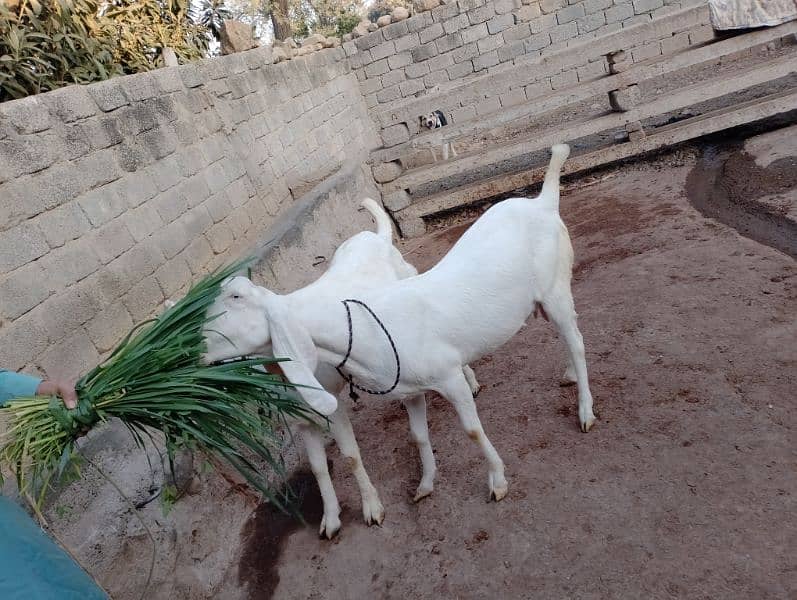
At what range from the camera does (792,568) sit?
224cm

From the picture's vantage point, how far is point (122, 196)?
4582 mm

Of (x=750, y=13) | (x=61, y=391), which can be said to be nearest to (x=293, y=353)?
(x=61, y=391)

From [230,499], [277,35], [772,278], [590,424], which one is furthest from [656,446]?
[277,35]

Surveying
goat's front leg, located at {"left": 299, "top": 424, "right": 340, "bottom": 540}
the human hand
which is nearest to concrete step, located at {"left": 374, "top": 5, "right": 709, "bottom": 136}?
goat's front leg, located at {"left": 299, "top": 424, "right": 340, "bottom": 540}

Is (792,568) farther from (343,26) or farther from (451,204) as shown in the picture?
(343,26)

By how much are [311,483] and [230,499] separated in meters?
0.48

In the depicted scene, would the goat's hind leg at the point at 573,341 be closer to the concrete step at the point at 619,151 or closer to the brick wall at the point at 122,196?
the brick wall at the point at 122,196

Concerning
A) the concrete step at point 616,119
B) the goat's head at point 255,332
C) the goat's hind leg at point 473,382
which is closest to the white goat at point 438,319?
the goat's head at point 255,332

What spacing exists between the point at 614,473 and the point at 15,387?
8.43ft

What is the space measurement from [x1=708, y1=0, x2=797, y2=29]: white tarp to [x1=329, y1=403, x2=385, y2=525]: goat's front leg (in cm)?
756

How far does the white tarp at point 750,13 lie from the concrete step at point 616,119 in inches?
20.1

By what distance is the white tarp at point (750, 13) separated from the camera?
7500mm

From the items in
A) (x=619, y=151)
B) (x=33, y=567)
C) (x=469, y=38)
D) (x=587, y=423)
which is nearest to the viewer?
(x=33, y=567)

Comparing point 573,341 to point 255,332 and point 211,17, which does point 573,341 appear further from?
point 211,17
